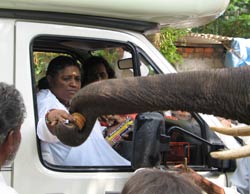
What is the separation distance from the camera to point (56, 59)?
3.40 meters

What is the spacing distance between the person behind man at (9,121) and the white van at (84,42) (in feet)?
1.59

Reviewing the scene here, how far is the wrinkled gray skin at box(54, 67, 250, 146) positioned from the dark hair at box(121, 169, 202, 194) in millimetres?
363

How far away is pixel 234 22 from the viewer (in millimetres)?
9664

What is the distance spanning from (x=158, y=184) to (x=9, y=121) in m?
0.87

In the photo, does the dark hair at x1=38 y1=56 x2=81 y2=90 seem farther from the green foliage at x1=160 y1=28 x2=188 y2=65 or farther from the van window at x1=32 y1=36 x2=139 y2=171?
the green foliage at x1=160 y1=28 x2=188 y2=65

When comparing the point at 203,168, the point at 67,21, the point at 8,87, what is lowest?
the point at 203,168

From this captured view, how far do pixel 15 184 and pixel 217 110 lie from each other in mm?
1146

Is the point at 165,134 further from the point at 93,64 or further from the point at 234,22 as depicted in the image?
the point at 234,22

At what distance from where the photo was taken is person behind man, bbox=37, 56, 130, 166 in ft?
9.50

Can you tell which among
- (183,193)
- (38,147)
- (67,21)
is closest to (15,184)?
(38,147)

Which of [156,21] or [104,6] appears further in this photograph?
[156,21]

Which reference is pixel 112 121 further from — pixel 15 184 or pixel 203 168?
pixel 15 184

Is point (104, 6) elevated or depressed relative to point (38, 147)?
elevated

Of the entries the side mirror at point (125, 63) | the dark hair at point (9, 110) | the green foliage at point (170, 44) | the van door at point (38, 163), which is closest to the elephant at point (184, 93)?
the dark hair at point (9, 110)
